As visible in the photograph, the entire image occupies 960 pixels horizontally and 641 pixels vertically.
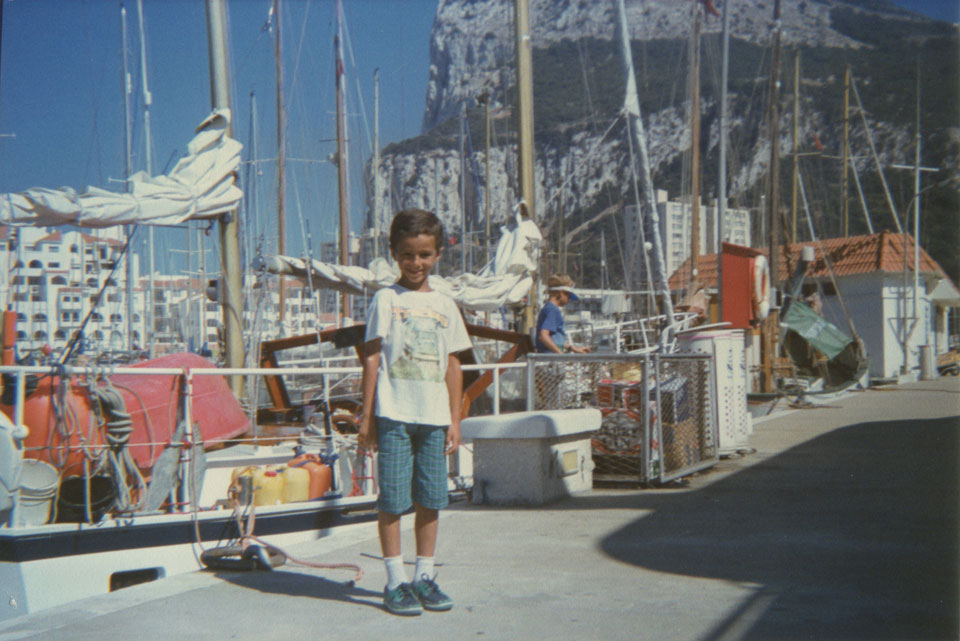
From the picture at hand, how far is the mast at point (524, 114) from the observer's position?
11.5m

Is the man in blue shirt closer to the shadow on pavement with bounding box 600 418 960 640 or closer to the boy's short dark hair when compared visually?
the shadow on pavement with bounding box 600 418 960 640

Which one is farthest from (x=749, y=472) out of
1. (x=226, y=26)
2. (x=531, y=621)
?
(x=226, y=26)

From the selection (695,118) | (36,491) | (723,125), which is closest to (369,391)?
(36,491)

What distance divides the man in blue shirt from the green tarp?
40.6 feet

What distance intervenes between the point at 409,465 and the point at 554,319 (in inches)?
188

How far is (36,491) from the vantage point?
538 centimetres

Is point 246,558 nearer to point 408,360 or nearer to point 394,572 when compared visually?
point 394,572

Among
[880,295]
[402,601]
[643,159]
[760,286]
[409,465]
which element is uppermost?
[643,159]

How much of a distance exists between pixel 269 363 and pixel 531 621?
7.21 meters

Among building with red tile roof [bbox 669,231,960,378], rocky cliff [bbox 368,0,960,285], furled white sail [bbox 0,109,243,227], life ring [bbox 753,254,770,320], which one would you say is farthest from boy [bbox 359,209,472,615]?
building with red tile roof [bbox 669,231,960,378]

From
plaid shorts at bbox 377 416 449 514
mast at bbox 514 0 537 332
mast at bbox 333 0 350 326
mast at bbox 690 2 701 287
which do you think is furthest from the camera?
mast at bbox 690 2 701 287

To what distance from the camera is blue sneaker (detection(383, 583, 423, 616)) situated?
339cm

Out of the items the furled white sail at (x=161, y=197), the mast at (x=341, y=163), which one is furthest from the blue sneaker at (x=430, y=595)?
the mast at (x=341, y=163)

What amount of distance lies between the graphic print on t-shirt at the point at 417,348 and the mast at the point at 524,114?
8063mm
